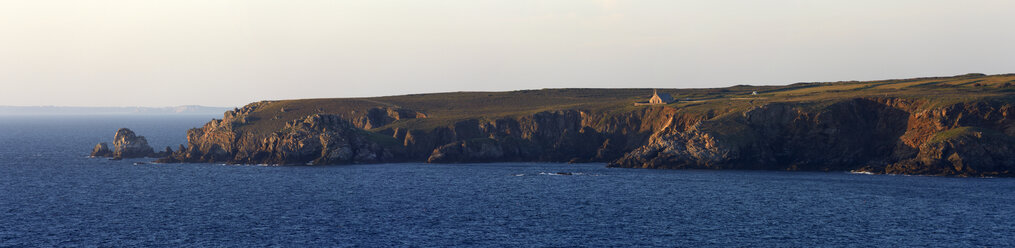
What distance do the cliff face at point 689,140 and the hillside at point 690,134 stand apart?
21cm

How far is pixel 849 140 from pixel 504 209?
228ft

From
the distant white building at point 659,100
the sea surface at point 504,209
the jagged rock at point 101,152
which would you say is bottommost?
the sea surface at point 504,209

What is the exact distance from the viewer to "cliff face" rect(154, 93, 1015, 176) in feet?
419

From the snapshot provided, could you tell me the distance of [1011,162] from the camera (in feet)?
397

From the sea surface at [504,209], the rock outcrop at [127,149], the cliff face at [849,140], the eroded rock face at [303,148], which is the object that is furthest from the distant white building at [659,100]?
the rock outcrop at [127,149]

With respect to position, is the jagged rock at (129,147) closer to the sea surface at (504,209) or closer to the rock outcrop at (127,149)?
the rock outcrop at (127,149)

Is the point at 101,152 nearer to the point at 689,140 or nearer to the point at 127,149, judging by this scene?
the point at 127,149

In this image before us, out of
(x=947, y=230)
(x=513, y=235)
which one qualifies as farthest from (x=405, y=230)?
(x=947, y=230)

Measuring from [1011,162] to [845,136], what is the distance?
2432cm

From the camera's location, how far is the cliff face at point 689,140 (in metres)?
128

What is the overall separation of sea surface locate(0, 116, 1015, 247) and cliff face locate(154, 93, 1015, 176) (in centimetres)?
Result: 827

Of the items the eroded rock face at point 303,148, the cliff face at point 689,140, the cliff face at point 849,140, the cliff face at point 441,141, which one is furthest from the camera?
the cliff face at point 441,141

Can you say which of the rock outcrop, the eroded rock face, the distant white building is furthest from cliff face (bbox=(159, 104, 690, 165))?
the rock outcrop

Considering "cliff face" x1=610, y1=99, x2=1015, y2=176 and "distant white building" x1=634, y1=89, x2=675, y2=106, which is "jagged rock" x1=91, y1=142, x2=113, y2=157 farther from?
"distant white building" x1=634, y1=89, x2=675, y2=106
